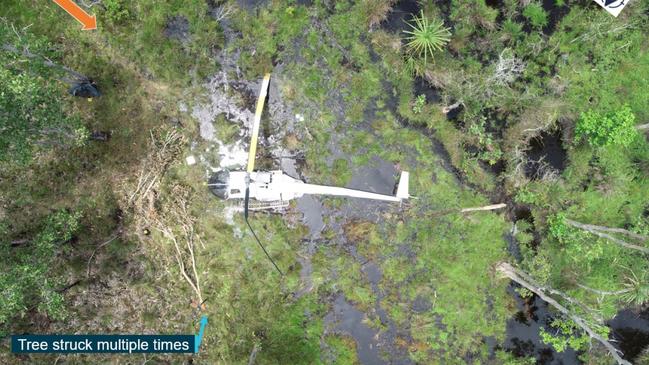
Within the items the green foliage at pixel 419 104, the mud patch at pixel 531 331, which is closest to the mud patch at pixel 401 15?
the green foliage at pixel 419 104

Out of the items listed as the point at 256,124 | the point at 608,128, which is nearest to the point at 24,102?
the point at 256,124

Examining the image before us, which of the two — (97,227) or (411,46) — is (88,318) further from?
(411,46)

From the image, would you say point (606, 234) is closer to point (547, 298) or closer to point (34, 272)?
point (547, 298)

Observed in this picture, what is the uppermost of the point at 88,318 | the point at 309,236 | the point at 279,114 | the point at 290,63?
the point at 290,63

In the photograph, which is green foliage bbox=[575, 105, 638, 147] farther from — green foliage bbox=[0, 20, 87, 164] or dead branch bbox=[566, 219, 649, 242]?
green foliage bbox=[0, 20, 87, 164]

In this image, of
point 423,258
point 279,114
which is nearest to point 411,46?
point 279,114

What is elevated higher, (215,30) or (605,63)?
(215,30)

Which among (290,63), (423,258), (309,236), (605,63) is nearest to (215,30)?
(290,63)
